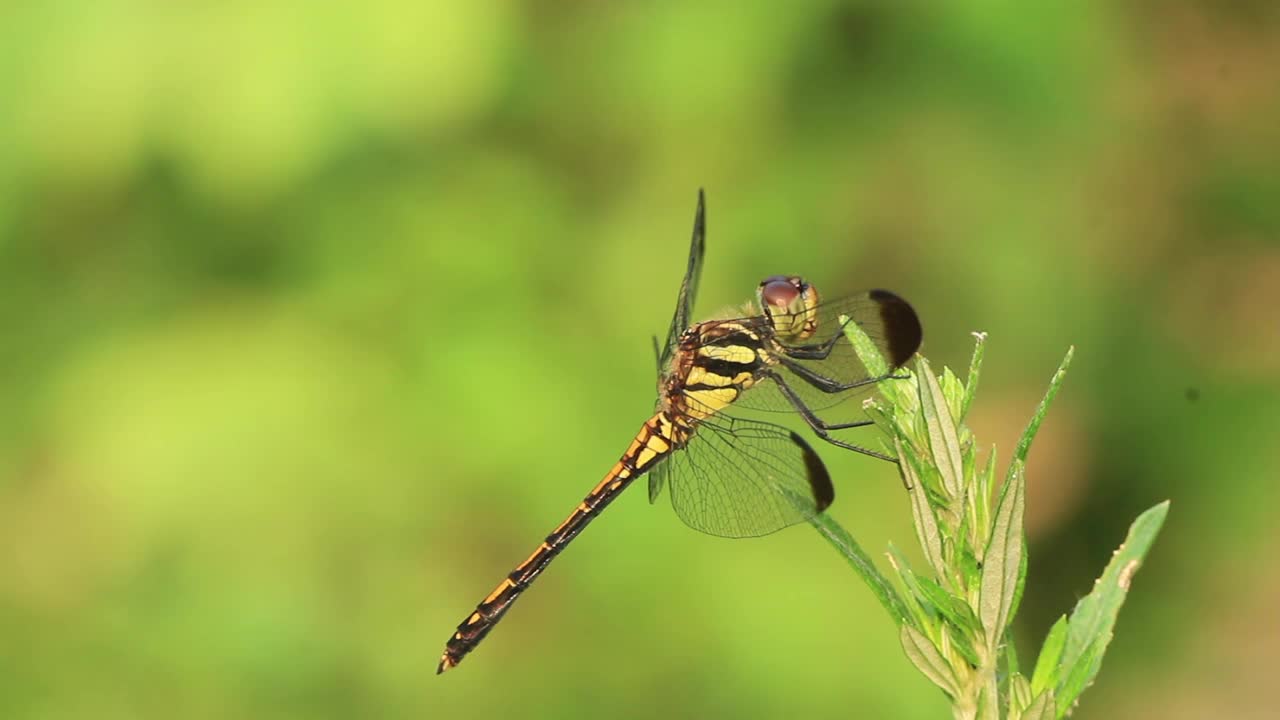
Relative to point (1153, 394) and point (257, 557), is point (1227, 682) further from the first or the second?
point (257, 557)

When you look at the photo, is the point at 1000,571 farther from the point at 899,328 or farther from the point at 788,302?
the point at 788,302

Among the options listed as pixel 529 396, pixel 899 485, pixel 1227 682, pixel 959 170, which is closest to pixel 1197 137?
pixel 959 170

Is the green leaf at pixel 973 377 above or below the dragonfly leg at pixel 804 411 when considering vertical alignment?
below

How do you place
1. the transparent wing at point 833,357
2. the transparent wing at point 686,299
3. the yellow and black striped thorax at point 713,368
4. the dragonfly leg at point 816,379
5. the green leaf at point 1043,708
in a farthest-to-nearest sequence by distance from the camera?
1. the transparent wing at point 686,299
2. the yellow and black striped thorax at point 713,368
3. the dragonfly leg at point 816,379
4. the transparent wing at point 833,357
5. the green leaf at point 1043,708

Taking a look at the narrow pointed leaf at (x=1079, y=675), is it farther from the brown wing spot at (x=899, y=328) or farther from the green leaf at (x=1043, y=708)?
the brown wing spot at (x=899, y=328)

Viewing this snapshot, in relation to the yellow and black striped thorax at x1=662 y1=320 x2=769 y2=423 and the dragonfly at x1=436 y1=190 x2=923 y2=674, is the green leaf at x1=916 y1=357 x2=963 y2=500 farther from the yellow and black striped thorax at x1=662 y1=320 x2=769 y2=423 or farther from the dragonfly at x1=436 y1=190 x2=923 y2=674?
the yellow and black striped thorax at x1=662 y1=320 x2=769 y2=423

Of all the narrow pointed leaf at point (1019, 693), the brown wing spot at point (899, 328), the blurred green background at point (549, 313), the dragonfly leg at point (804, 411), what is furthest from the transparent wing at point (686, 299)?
the narrow pointed leaf at point (1019, 693)

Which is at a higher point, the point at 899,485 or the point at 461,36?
the point at 461,36
